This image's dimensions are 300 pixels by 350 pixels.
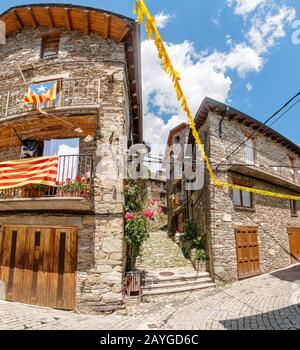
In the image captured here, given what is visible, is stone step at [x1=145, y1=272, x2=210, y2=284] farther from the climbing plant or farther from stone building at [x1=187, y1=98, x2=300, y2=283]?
the climbing plant

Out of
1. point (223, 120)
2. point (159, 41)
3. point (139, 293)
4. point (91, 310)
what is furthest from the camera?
point (223, 120)

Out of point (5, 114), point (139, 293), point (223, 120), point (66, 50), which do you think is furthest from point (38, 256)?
point (223, 120)

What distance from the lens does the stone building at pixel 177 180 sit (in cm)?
1622

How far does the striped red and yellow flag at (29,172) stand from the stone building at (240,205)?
677cm

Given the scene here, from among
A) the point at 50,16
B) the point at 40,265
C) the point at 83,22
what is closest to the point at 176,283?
the point at 40,265

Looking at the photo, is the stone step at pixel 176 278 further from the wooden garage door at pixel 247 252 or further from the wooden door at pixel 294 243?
the wooden door at pixel 294 243

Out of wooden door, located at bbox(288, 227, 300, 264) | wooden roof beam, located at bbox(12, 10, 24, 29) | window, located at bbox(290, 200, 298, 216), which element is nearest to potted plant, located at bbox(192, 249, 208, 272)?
wooden door, located at bbox(288, 227, 300, 264)

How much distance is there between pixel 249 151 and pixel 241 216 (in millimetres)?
3859

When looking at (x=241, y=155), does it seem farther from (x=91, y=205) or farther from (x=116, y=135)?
(x=91, y=205)

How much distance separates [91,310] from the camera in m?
5.96

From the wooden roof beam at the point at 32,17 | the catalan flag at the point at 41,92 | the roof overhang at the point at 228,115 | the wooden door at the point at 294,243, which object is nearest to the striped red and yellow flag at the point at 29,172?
the catalan flag at the point at 41,92

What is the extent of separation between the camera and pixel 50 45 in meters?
8.80

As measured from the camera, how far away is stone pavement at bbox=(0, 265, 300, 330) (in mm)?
5121

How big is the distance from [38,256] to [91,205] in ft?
8.19
